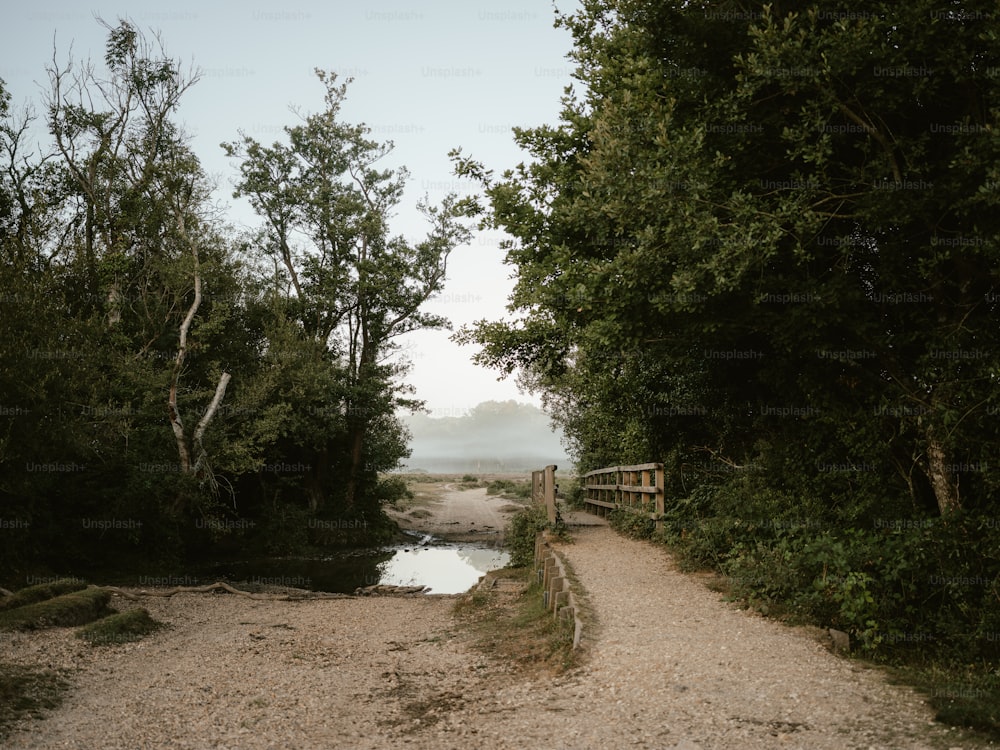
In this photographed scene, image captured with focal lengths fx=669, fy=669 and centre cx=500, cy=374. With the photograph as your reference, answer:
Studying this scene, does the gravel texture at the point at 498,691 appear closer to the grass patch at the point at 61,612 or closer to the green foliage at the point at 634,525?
the grass patch at the point at 61,612

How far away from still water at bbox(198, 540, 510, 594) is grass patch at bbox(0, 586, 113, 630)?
231 inches

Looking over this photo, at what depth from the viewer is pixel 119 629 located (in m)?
10.3

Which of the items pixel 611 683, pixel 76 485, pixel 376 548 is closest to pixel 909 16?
pixel 611 683

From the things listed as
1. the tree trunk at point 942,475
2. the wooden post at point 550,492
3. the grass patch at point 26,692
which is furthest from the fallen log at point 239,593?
the tree trunk at point 942,475

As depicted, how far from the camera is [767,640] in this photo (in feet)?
23.2

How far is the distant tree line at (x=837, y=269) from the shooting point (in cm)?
693

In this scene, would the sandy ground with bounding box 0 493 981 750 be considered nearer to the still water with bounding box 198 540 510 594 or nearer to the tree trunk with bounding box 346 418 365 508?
the still water with bounding box 198 540 510 594

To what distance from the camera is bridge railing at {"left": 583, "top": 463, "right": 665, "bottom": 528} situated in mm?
13727

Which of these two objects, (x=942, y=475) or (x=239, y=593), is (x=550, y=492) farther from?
(x=942, y=475)

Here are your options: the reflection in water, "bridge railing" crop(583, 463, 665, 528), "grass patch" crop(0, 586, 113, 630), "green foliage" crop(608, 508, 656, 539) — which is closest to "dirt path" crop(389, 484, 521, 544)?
the reflection in water

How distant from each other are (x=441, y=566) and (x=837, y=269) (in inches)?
603

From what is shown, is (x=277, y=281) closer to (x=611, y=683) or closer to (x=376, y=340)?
(x=376, y=340)

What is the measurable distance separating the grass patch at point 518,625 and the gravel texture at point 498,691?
268 mm

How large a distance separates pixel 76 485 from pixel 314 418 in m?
7.85
